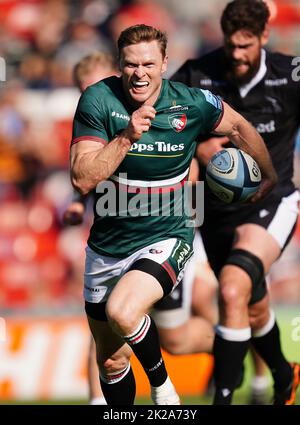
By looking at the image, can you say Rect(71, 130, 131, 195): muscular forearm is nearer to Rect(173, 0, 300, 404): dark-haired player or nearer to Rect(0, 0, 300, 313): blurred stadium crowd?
Rect(173, 0, 300, 404): dark-haired player

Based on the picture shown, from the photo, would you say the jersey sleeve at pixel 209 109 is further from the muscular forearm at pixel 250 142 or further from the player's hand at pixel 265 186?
the player's hand at pixel 265 186

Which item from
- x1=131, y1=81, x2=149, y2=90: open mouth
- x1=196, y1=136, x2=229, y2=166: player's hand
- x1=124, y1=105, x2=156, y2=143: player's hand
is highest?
x1=131, y1=81, x2=149, y2=90: open mouth

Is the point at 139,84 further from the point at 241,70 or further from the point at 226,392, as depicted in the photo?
the point at 226,392

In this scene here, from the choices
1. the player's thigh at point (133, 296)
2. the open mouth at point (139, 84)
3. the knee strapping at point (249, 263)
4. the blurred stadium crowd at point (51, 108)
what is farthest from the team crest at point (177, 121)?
the blurred stadium crowd at point (51, 108)

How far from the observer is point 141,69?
4777 mm

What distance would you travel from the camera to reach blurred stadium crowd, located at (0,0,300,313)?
9.25 metres

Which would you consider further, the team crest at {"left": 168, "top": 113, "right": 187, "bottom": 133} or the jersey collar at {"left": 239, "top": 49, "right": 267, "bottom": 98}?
the jersey collar at {"left": 239, "top": 49, "right": 267, "bottom": 98}

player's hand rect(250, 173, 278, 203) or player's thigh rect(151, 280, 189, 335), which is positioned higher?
player's hand rect(250, 173, 278, 203)

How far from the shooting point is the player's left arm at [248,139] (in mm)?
5352

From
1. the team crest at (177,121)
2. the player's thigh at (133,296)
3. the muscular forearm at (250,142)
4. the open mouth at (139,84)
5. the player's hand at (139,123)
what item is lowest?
the player's thigh at (133,296)

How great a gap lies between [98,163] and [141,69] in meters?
0.58

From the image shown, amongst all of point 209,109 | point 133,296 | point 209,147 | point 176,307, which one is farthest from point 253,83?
point 133,296

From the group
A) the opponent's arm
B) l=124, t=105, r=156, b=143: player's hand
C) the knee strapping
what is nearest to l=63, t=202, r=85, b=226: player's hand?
the knee strapping

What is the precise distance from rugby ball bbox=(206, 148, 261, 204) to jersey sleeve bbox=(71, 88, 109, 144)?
81cm
